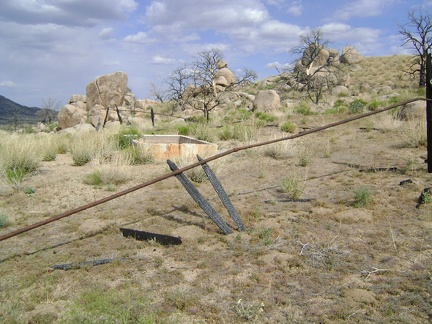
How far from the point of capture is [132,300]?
3.78 m

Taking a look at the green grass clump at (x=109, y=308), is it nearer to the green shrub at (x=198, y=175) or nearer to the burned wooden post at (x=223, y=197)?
the burned wooden post at (x=223, y=197)

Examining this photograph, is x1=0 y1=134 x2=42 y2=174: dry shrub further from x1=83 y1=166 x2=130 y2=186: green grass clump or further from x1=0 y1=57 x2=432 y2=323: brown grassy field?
x1=83 y1=166 x2=130 y2=186: green grass clump

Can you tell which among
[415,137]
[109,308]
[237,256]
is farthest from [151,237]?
[415,137]

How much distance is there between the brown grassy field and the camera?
11.9 feet

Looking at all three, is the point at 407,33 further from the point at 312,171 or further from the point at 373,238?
the point at 373,238

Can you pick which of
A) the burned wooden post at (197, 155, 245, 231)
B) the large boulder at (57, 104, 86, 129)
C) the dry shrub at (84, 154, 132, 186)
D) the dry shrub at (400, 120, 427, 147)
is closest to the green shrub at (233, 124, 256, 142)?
the dry shrub at (400, 120, 427, 147)

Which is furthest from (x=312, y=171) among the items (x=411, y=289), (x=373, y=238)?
(x=411, y=289)

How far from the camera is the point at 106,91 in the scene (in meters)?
33.4

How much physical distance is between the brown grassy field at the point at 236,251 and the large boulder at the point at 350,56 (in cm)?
4244

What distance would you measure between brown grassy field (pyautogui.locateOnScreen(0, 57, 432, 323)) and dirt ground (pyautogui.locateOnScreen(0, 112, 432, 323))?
2cm

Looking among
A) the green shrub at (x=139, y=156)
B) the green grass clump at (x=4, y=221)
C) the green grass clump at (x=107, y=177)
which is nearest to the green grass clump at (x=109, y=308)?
the green grass clump at (x=4, y=221)

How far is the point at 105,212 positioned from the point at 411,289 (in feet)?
14.1

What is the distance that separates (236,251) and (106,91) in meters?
30.6

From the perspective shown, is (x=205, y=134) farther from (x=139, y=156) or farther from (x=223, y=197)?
(x=223, y=197)
